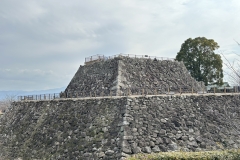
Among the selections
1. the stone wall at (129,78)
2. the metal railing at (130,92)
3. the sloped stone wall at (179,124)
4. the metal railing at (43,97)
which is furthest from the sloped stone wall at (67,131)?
the stone wall at (129,78)

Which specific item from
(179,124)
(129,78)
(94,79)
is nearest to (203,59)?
(129,78)

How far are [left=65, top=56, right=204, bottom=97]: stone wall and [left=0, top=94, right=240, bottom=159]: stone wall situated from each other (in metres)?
7.45

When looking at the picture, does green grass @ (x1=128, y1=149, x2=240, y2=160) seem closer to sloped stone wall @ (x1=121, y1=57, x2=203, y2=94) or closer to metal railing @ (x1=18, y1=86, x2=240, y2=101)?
metal railing @ (x1=18, y1=86, x2=240, y2=101)

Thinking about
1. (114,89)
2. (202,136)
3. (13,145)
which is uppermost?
(114,89)

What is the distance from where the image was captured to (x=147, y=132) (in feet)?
63.0

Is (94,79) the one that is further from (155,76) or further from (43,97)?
(155,76)

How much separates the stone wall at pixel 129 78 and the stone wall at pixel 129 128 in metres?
7.45

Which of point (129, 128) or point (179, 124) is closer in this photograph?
point (129, 128)

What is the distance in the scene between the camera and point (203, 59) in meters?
43.6

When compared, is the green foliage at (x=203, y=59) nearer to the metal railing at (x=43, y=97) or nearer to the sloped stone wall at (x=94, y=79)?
the sloped stone wall at (x=94, y=79)

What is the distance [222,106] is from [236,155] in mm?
11400

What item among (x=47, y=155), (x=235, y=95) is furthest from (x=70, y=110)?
(x=235, y=95)

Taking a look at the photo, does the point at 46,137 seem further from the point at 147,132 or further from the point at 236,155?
the point at 236,155

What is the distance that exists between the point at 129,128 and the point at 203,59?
96.1 ft
